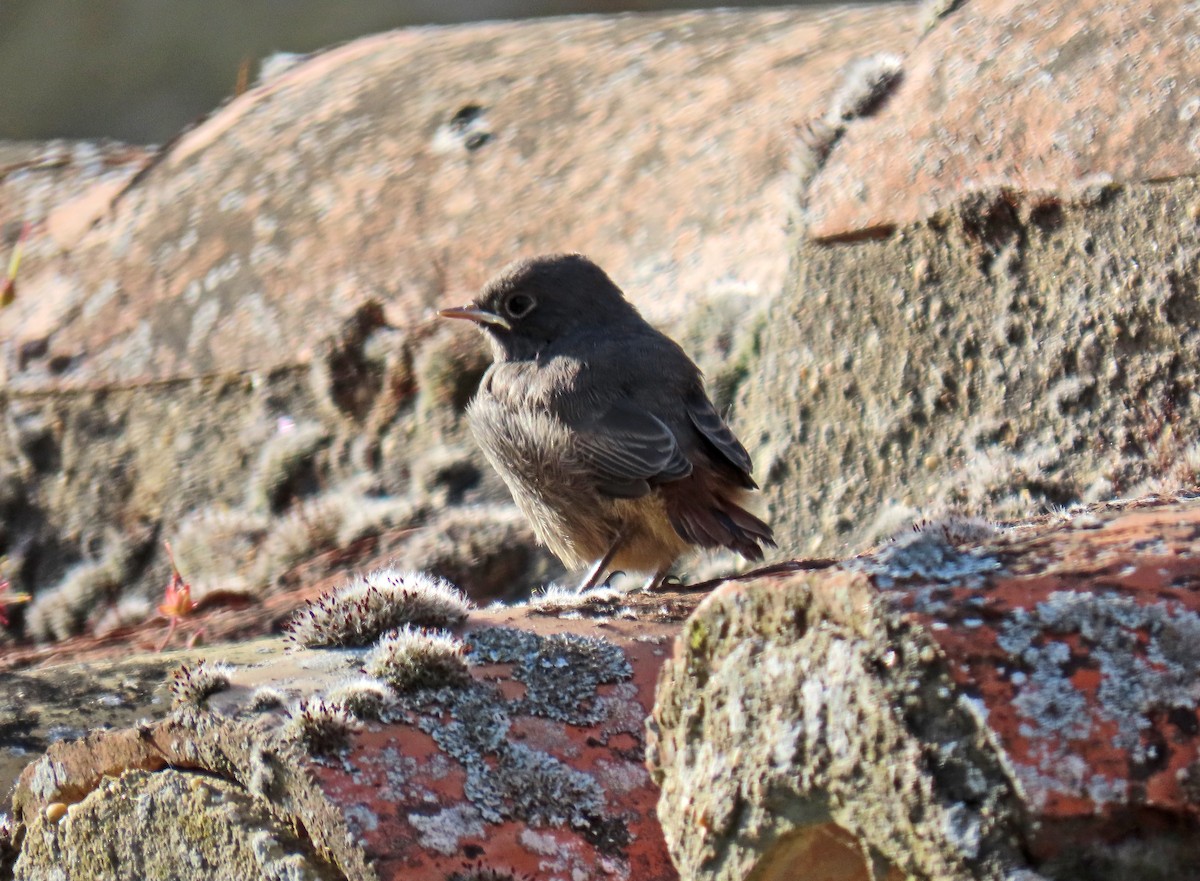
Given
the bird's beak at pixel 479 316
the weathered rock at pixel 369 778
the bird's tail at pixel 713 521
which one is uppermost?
the weathered rock at pixel 369 778

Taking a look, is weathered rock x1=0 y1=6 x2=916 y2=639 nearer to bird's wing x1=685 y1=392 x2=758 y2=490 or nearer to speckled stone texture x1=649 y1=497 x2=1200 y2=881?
bird's wing x1=685 y1=392 x2=758 y2=490

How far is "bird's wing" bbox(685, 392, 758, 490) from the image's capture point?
446 centimetres

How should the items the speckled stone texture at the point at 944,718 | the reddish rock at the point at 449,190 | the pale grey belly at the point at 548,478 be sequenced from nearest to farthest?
the speckled stone texture at the point at 944,718, the pale grey belly at the point at 548,478, the reddish rock at the point at 449,190

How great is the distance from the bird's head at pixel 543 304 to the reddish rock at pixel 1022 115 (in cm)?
70

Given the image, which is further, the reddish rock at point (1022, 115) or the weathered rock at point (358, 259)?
the weathered rock at point (358, 259)

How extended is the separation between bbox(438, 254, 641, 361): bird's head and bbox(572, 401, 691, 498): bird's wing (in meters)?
0.49

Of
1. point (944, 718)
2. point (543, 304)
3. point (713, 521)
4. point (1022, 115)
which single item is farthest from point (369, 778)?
point (1022, 115)

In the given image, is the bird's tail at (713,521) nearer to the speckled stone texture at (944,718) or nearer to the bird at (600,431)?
the bird at (600,431)

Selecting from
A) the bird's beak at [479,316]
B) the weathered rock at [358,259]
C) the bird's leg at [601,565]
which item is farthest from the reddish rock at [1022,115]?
the bird's leg at [601,565]

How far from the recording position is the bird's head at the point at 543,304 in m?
4.95

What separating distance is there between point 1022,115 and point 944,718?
3.15 metres

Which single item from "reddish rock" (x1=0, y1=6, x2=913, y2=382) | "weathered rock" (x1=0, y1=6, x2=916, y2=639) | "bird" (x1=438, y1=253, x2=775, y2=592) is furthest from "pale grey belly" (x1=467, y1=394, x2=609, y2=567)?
"reddish rock" (x1=0, y1=6, x2=913, y2=382)

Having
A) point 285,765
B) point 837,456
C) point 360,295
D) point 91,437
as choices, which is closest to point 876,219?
point 837,456

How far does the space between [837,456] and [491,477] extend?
4.69 feet
